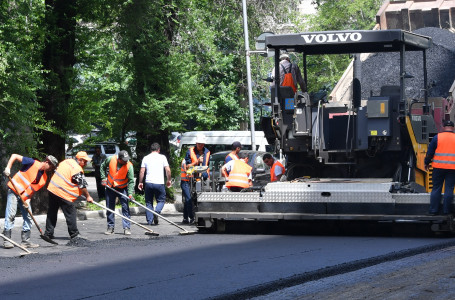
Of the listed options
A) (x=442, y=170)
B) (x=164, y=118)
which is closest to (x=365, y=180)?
(x=442, y=170)

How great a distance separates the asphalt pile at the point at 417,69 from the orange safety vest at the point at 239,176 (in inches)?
94.3

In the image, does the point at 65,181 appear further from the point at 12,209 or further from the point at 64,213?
the point at 12,209

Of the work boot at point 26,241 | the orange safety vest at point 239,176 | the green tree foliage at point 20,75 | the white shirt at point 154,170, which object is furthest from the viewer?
the white shirt at point 154,170

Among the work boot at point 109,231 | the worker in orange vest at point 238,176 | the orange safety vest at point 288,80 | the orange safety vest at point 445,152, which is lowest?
the work boot at point 109,231

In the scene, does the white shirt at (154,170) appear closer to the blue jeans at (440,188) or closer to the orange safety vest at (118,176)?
the orange safety vest at (118,176)

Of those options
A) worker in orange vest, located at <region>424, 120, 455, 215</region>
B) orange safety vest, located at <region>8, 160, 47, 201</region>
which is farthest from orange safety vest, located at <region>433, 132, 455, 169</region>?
orange safety vest, located at <region>8, 160, 47, 201</region>

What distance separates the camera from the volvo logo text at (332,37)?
14.1m

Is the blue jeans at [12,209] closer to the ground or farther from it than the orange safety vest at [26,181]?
closer to the ground

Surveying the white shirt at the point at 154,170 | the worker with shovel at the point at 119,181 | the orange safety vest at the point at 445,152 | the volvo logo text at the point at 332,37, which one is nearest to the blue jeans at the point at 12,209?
the worker with shovel at the point at 119,181

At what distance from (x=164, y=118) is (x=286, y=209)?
353 inches

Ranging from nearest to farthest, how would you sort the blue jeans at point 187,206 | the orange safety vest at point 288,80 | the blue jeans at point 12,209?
the blue jeans at point 12,209 → the orange safety vest at point 288,80 → the blue jeans at point 187,206

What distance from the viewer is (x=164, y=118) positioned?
22.3m

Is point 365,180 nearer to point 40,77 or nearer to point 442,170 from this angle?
point 442,170

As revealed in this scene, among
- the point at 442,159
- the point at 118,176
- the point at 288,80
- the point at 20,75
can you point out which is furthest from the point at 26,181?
the point at 442,159
